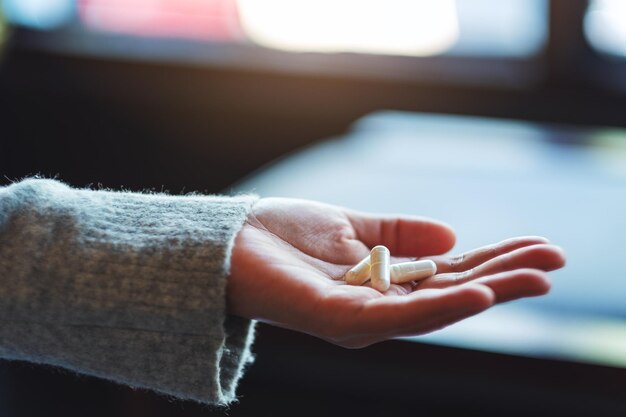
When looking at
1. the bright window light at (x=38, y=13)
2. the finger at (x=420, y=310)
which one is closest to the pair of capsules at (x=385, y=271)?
the finger at (x=420, y=310)

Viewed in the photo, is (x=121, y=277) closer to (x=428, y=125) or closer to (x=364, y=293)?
(x=364, y=293)

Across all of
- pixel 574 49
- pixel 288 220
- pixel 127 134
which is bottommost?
pixel 288 220

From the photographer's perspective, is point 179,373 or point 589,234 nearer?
point 179,373

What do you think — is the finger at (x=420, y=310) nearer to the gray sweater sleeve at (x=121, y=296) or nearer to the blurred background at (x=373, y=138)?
the gray sweater sleeve at (x=121, y=296)

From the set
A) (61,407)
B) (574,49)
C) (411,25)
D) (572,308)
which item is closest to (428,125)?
(411,25)

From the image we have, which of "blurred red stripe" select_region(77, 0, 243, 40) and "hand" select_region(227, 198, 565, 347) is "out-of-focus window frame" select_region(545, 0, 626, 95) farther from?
"hand" select_region(227, 198, 565, 347)

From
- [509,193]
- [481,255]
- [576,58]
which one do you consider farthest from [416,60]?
[481,255]

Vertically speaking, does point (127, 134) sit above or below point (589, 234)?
above
